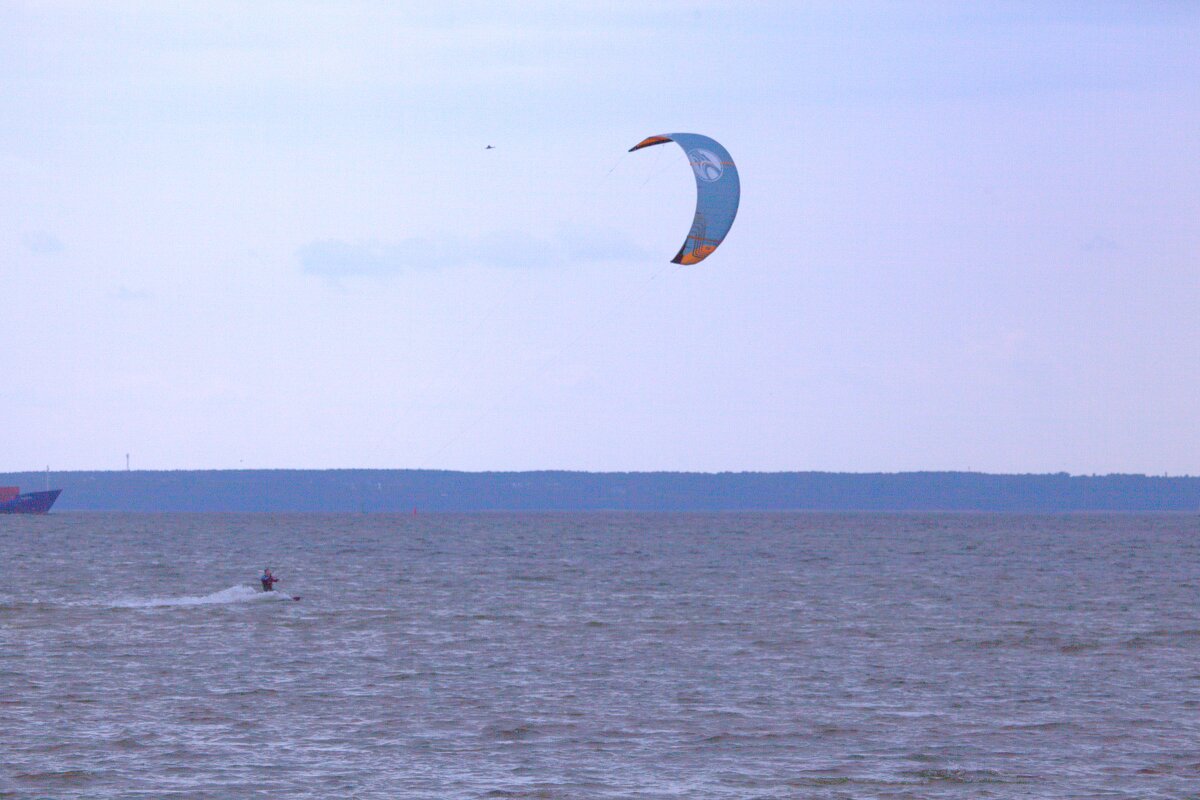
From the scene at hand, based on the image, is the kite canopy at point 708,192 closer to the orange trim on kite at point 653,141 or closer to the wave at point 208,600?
the orange trim on kite at point 653,141

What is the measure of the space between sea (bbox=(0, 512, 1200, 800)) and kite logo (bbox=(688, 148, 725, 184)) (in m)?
12.8

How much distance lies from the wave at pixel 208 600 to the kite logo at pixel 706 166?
23.4 m

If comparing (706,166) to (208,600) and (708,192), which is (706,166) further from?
(208,600)

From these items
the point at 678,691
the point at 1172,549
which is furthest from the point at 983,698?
the point at 1172,549

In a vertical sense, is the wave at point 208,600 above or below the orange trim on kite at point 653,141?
below

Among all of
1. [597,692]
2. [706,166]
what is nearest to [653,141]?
[706,166]

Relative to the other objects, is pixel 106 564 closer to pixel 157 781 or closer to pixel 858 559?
pixel 858 559

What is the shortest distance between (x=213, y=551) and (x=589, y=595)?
61.9 meters

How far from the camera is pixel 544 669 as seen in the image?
32.8m

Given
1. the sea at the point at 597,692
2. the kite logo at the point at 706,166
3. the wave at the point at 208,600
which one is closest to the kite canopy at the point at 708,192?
the kite logo at the point at 706,166

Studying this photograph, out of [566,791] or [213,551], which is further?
[213,551]

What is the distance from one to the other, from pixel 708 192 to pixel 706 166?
0.82 meters

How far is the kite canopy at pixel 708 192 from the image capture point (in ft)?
131

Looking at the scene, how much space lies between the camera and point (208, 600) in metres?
52.5
